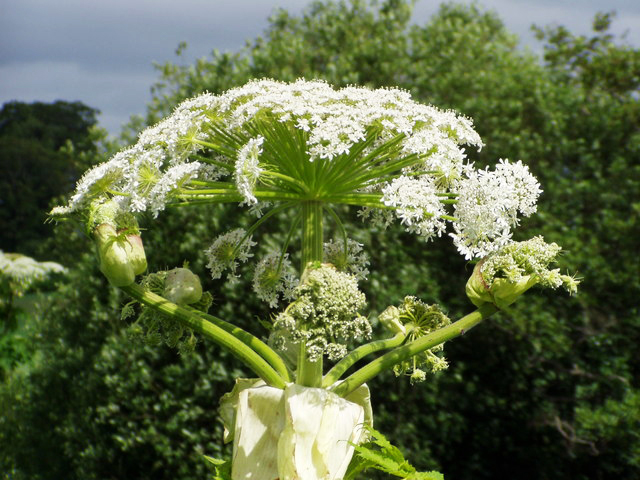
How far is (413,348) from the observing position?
1932mm

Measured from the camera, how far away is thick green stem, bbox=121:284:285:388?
1.91m

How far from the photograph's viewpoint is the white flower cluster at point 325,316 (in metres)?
1.69

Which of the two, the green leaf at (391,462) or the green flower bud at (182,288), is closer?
the green leaf at (391,462)

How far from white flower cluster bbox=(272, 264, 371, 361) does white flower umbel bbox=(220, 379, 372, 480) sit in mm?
176

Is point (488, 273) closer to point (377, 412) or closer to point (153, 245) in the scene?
point (377, 412)

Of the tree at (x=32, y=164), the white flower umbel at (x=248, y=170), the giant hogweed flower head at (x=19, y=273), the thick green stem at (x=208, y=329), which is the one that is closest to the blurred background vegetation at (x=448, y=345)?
the giant hogweed flower head at (x=19, y=273)

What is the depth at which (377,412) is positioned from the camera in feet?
19.2

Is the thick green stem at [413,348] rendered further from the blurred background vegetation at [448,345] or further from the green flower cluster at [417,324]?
the blurred background vegetation at [448,345]

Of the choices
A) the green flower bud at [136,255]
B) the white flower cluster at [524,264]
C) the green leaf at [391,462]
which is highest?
the white flower cluster at [524,264]

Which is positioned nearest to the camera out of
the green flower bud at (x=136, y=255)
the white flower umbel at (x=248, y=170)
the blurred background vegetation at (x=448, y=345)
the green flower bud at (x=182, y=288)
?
the white flower umbel at (x=248, y=170)

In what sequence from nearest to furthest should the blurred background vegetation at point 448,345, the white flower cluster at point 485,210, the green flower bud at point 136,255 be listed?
the white flower cluster at point 485,210 < the green flower bud at point 136,255 < the blurred background vegetation at point 448,345

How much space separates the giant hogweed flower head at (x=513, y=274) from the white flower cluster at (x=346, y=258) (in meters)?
0.41

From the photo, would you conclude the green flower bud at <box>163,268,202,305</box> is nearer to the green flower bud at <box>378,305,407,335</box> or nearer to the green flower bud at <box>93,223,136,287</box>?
the green flower bud at <box>93,223,136,287</box>

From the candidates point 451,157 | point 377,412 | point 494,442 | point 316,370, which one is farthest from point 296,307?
point 494,442
